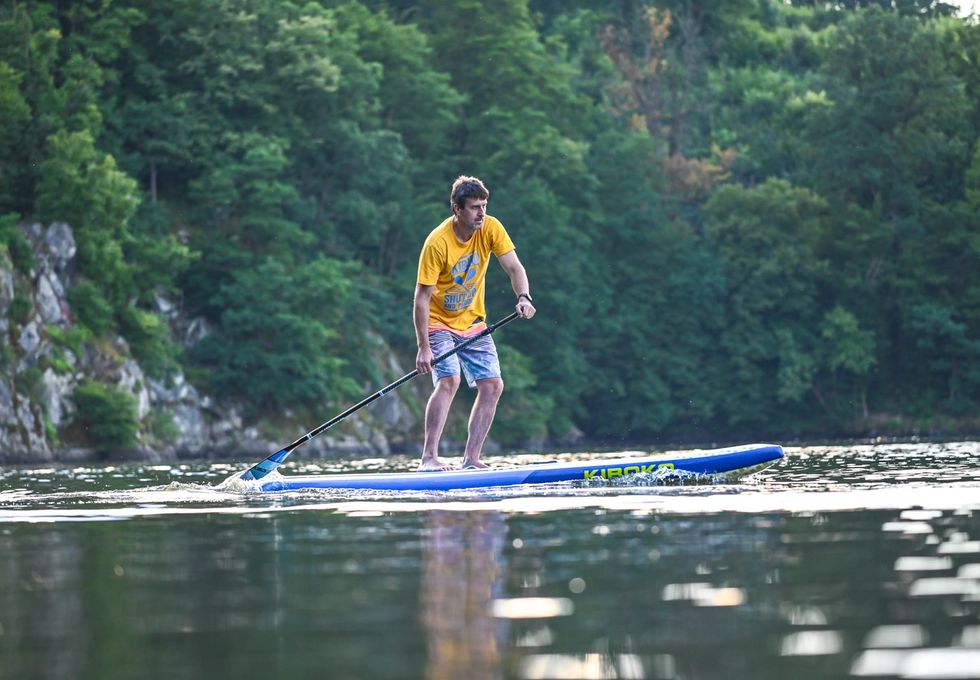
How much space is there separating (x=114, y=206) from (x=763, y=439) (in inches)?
1025

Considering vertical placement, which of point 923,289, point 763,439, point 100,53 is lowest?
point 763,439

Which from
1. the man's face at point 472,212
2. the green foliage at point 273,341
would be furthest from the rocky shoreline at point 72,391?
the man's face at point 472,212

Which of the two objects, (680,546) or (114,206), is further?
(114,206)

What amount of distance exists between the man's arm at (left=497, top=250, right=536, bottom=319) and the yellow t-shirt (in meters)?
0.09

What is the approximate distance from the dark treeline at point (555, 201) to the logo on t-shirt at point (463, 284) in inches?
1175

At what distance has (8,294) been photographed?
39.1 m

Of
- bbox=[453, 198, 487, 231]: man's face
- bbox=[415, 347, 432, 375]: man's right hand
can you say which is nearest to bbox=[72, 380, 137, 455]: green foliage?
bbox=[415, 347, 432, 375]: man's right hand

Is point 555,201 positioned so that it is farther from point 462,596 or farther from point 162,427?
point 462,596

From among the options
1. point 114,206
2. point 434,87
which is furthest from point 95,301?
point 434,87

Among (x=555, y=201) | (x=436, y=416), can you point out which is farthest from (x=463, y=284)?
(x=555, y=201)

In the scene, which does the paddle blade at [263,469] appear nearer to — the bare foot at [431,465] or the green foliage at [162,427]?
the bare foot at [431,465]

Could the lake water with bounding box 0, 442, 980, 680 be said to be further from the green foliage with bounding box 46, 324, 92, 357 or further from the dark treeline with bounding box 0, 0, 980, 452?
the dark treeline with bounding box 0, 0, 980, 452

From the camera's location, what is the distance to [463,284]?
15.6 meters

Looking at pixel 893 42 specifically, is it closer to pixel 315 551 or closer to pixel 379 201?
pixel 379 201
